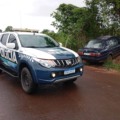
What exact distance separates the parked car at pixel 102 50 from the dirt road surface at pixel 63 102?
180 inches

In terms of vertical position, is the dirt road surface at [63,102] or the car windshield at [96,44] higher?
the car windshield at [96,44]

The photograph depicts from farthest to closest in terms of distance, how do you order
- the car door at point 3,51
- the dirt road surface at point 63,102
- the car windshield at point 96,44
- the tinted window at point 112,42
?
the tinted window at point 112,42
the car windshield at point 96,44
the car door at point 3,51
the dirt road surface at point 63,102

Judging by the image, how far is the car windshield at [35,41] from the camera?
763 cm

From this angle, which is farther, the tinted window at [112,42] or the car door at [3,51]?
the tinted window at [112,42]

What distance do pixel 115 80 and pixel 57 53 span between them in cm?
340

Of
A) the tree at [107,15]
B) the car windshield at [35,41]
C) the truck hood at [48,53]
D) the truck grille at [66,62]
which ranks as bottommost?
the truck grille at [66,62]

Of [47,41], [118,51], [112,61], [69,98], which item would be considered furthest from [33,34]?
[118,51]

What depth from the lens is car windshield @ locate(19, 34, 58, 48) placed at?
301 inches

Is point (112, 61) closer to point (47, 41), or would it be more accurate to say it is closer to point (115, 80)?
point (115, 80)

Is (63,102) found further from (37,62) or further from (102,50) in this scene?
(102,50)

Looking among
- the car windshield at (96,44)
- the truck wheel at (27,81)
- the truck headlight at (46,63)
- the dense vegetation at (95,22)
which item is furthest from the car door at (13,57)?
the dense vegetation at (95,22)

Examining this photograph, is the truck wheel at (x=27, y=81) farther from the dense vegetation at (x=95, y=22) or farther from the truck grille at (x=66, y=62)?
the dense vegetation at (x=95, y=22)

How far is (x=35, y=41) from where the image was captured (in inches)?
311

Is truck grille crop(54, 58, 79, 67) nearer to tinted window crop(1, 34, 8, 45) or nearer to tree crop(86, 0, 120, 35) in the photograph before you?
tinted window crop(1, 34, 8, 45)
